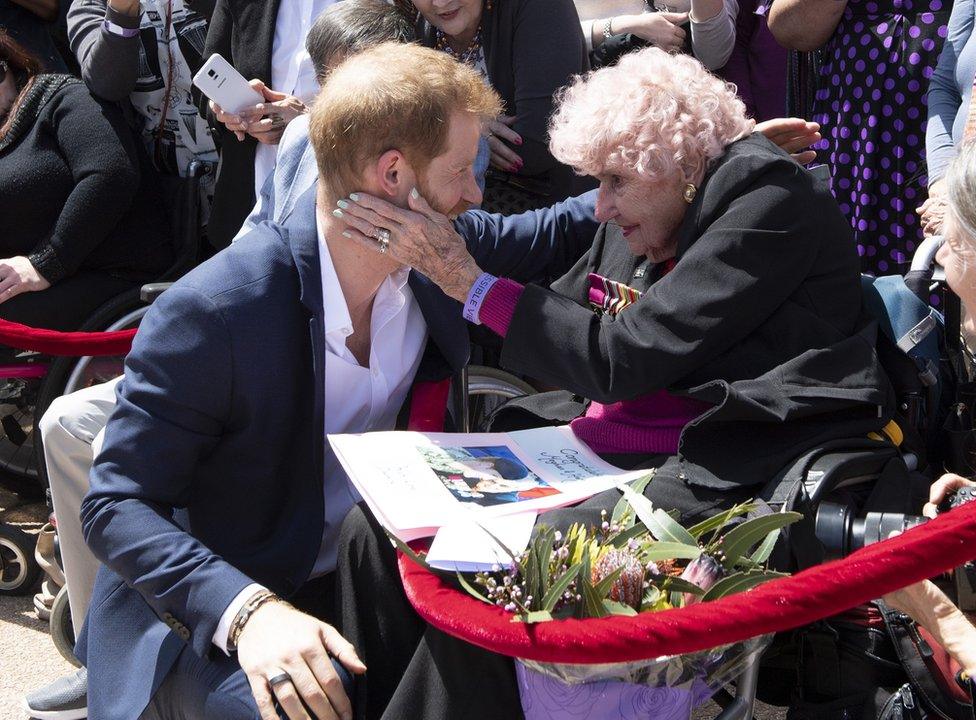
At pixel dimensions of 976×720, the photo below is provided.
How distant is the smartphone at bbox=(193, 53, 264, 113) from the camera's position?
3.39m

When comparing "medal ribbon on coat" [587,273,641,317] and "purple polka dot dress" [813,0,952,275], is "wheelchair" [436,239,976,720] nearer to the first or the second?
"medal ribbon on coat" [587,273,641,317]

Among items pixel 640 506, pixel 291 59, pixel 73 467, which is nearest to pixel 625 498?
pixel 640 506

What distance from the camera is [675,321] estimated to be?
2.25m

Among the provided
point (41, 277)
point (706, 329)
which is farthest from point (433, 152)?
point (41, 277)

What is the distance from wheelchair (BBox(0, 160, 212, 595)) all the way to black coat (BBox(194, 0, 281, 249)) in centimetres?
35

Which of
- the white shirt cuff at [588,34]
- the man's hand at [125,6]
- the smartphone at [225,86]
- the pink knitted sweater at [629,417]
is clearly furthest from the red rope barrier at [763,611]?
the man's hand at [125,6]

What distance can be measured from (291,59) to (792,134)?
191 centimetres

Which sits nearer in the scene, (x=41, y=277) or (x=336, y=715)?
(x=336, y=715)

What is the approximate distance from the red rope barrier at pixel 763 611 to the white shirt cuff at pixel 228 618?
1.68ft

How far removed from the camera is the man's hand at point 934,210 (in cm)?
274

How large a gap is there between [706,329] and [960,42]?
1.41 meters

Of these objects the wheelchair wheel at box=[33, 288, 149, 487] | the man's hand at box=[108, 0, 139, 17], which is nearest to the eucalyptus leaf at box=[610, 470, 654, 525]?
the wheelchair wheel at box=[33, 288, 149, 487]

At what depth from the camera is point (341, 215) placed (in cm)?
227

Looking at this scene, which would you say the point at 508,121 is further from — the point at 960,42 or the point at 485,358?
the point at 960,42
